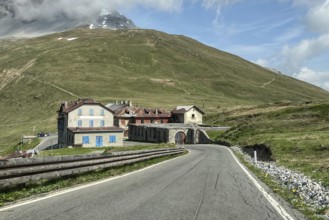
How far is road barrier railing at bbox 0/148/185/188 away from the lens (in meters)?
11.8

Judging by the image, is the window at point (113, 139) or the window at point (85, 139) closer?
the window at point (85, 139)

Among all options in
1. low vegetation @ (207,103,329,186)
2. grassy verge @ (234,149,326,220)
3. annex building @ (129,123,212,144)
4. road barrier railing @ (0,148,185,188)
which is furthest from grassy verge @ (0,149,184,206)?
annex building @ (129,123,212,144)

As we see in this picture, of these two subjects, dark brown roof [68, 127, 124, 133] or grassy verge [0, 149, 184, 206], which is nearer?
grassy verge [0, 149, 184, 206]

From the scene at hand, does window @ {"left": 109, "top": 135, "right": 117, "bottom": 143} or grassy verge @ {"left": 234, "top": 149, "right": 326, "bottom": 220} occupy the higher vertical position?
window @ {"left": 109, "top": 135, "right": 117, "bottom": 143}

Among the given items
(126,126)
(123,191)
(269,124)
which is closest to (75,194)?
(123,191)

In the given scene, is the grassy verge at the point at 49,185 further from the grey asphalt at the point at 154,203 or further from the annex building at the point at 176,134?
the annex building at the point at 176,134

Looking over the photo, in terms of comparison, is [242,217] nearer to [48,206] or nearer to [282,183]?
[48,206]

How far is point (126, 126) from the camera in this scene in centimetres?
10850

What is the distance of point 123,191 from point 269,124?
56421 mm

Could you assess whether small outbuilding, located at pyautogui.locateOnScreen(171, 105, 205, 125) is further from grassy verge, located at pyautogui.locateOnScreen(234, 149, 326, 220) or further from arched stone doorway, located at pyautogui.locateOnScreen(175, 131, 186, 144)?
grassy verge, located at pyautogui.locateOnScreen(234, 149, 326, 220)

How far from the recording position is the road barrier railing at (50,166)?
38.7 ft

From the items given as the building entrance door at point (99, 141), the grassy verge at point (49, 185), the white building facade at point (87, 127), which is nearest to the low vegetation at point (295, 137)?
the grassy verge at point (49, 185)

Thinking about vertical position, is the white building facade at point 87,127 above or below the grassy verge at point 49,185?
above

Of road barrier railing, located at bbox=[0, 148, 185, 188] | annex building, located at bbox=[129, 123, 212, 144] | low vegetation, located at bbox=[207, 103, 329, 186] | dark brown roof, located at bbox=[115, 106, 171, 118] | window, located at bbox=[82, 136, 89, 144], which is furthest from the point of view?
dark brown roof, located at bbox=[115, 106, 171, 118]
